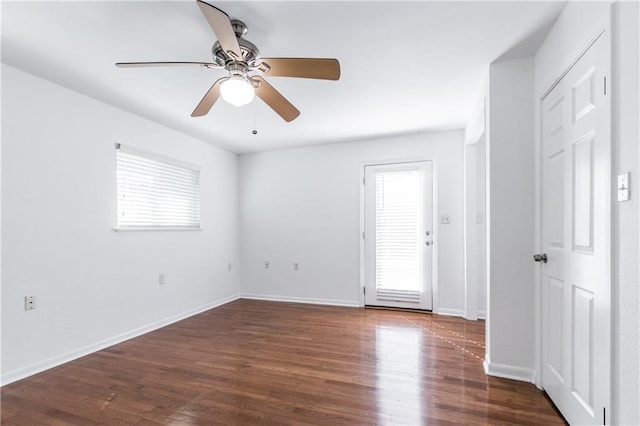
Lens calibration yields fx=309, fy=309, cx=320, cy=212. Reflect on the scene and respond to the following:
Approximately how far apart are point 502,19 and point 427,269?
2978 mm

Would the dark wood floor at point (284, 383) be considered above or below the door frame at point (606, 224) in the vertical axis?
below

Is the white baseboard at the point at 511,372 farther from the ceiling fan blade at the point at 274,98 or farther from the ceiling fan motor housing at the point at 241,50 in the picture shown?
the ceiling fan motor housing at the point at 241,50

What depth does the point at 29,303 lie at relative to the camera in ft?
7.98

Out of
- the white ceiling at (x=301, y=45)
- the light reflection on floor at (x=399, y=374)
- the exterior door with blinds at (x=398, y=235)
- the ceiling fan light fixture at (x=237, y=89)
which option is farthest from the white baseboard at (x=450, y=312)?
the ceiling fan light fixture at (x=237, y=89)

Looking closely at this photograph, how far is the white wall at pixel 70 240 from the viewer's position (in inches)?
93.3

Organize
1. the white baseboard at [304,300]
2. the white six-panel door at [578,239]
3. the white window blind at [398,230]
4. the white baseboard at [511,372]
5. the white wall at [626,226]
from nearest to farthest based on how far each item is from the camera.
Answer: the white wall at [626,226] → the white six-panel door at [578,239] → the white baseboard at [511,372] → the white window blind at [398,230] → the white baseboard at [304,300]

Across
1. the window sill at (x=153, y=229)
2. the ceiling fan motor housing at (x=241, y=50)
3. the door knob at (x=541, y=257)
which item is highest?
the ceiling fan motor housing at (x=241, y=50)

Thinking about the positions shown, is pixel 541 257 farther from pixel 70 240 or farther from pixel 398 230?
pixel 70 240

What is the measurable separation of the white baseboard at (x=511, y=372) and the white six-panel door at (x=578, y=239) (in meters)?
0.14

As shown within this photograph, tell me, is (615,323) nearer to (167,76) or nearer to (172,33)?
(172,33)

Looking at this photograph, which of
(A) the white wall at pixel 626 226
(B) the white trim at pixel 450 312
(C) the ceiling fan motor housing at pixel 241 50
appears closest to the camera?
(A) the white wall at pixel 626 226

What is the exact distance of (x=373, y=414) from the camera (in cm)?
187

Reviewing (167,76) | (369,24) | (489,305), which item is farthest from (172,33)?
(489,305)

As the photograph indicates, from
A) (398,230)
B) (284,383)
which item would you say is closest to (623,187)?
(284,383)
